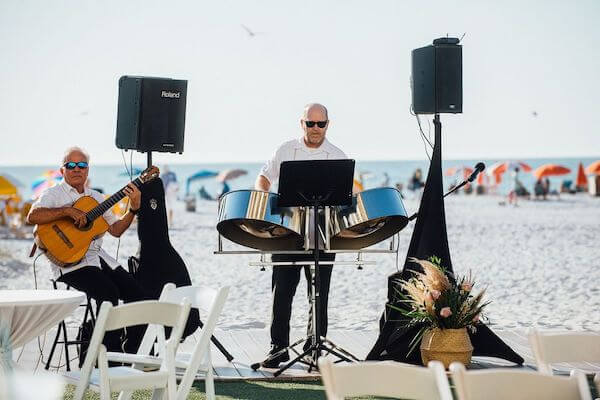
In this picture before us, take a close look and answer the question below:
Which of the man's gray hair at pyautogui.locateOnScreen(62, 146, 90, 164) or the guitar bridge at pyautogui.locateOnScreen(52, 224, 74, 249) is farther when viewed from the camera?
the man's gray hair at pyautogui.locateOnScreen(62, 146, 90, 164)

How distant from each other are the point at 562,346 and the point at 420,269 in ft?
7.84

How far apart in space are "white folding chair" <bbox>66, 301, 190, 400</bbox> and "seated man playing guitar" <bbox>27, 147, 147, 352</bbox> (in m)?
1.57

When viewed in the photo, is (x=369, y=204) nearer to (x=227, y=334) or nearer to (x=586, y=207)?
(x=227, y=334)

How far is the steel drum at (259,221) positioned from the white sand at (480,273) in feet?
7.06

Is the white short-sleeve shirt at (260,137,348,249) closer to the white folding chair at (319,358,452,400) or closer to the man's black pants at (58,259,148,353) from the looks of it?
the man's black pants at (58,259,148,353)

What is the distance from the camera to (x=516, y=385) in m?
2.00

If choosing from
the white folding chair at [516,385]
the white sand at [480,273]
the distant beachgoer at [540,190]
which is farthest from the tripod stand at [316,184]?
the distant beachgoer at [540,190]

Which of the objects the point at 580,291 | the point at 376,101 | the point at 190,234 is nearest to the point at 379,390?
the point at 580,291

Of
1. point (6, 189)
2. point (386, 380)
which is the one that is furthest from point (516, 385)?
point (6, 189)

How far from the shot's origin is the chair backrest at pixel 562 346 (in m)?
2.64

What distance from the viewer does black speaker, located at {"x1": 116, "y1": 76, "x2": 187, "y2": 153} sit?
17.4ft

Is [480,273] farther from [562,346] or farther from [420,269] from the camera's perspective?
[562,346]

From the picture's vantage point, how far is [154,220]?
5.13m

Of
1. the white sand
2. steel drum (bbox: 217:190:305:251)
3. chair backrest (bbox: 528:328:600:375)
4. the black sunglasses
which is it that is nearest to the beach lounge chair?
chair backrest (bbox: 528:328:600:375)
